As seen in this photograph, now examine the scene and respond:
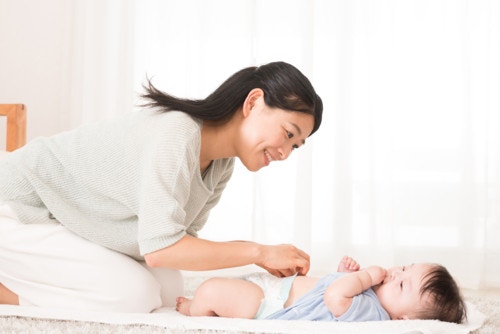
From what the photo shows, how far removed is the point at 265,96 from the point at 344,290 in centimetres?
51

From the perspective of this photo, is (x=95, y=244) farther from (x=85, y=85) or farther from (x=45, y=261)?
(x=85, y=85)

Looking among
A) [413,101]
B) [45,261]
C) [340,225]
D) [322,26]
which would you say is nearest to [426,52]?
[413,101]

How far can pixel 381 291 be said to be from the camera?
5.42ft

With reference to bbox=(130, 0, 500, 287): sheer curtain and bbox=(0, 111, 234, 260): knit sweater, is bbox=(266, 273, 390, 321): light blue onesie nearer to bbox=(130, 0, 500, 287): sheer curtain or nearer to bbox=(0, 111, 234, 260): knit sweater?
bbox=(0, 111, 234, 260): knit sweater

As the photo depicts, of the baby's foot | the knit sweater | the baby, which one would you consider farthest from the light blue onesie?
the knit sweater

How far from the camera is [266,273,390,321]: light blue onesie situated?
158 centimetres

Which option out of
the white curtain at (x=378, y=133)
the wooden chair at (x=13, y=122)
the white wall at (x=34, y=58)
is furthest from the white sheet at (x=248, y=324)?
the white wall at (x=34, y=58)

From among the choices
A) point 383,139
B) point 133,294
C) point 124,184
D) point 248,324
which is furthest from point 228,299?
point 383,139

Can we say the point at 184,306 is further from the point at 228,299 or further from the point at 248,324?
the point at 248,324

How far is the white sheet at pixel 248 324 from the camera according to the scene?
1452mm

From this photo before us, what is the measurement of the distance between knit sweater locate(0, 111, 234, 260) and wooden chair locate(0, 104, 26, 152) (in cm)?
92

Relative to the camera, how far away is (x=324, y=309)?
1.60 meters

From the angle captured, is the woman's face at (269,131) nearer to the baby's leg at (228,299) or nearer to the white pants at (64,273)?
the baby's leg at (228,299)

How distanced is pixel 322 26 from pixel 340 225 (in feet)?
3.24
